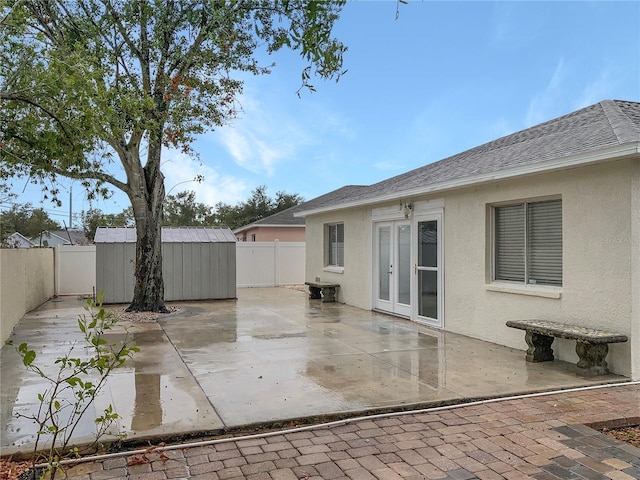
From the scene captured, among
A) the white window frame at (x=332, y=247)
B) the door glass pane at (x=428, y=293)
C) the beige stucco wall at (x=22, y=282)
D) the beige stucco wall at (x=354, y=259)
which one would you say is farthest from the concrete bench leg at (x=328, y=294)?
the beige stucco wall at (x=22, y=282)

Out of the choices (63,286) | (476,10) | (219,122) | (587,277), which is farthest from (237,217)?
(587,277)

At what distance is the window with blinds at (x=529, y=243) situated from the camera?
7066mm

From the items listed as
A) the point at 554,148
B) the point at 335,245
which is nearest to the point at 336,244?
the point at 335,245

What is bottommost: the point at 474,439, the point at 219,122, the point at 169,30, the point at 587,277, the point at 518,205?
the point at 474,439

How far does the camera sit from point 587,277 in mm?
6387

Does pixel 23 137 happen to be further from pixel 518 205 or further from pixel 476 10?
pixel 476 10

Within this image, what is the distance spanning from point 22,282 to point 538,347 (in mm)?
10593

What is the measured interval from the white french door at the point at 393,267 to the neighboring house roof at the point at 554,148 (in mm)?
830

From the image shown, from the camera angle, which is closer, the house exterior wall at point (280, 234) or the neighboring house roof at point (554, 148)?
the neighboring house roof at point (554, 148)

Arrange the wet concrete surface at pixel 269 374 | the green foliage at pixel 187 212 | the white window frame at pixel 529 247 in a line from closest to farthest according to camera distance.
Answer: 1. the wet concrete surface at pixel 269 374
2. the white window frame at pixel 529 247
3. the green foliage at pixel 187 212

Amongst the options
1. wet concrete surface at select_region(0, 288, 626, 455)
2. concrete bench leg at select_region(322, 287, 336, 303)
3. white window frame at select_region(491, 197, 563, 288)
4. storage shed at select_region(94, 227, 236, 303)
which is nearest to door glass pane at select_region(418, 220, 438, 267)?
wet concrete surface at select_region(0, 288, 626, 455)

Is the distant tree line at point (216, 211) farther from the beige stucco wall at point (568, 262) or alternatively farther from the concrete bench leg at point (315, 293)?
the beige stucco wall at point (568, 262)

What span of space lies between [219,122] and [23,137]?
7.55 meters

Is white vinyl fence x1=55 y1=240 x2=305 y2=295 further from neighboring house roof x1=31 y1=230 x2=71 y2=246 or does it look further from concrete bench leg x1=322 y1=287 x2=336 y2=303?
neighboring house roof x1=31 y1=230 x2=71 y2=246
